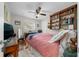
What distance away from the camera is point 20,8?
150 centimetres

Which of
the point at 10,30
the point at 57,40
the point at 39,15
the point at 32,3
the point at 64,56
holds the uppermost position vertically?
the point at 32,3

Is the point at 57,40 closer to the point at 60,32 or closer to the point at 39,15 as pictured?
the point at 60,32

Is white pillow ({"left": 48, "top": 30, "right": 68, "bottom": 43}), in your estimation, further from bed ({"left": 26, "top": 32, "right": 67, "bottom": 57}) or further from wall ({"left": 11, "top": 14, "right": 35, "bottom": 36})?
wall ({"left": 11, "top": 14, "right": 35, "bottom": 36})

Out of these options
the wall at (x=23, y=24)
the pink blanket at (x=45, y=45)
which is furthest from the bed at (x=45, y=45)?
the wall at (x=23, y=24)

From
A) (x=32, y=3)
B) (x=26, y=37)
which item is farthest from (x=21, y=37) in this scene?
(x=32, y=3)

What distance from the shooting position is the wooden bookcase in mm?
1454

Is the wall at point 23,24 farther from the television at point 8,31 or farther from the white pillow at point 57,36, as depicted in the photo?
the white pillow at point 57,36

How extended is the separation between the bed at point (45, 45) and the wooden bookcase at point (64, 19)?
150 millimetres

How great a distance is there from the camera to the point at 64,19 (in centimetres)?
150

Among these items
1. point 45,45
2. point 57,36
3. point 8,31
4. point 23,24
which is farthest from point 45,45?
point 8,31

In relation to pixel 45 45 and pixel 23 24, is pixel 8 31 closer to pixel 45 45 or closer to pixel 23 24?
pixel 23 24

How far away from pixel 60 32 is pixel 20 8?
58 cm

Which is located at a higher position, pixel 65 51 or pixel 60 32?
pixel 60 32

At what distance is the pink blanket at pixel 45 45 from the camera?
4.79ft
